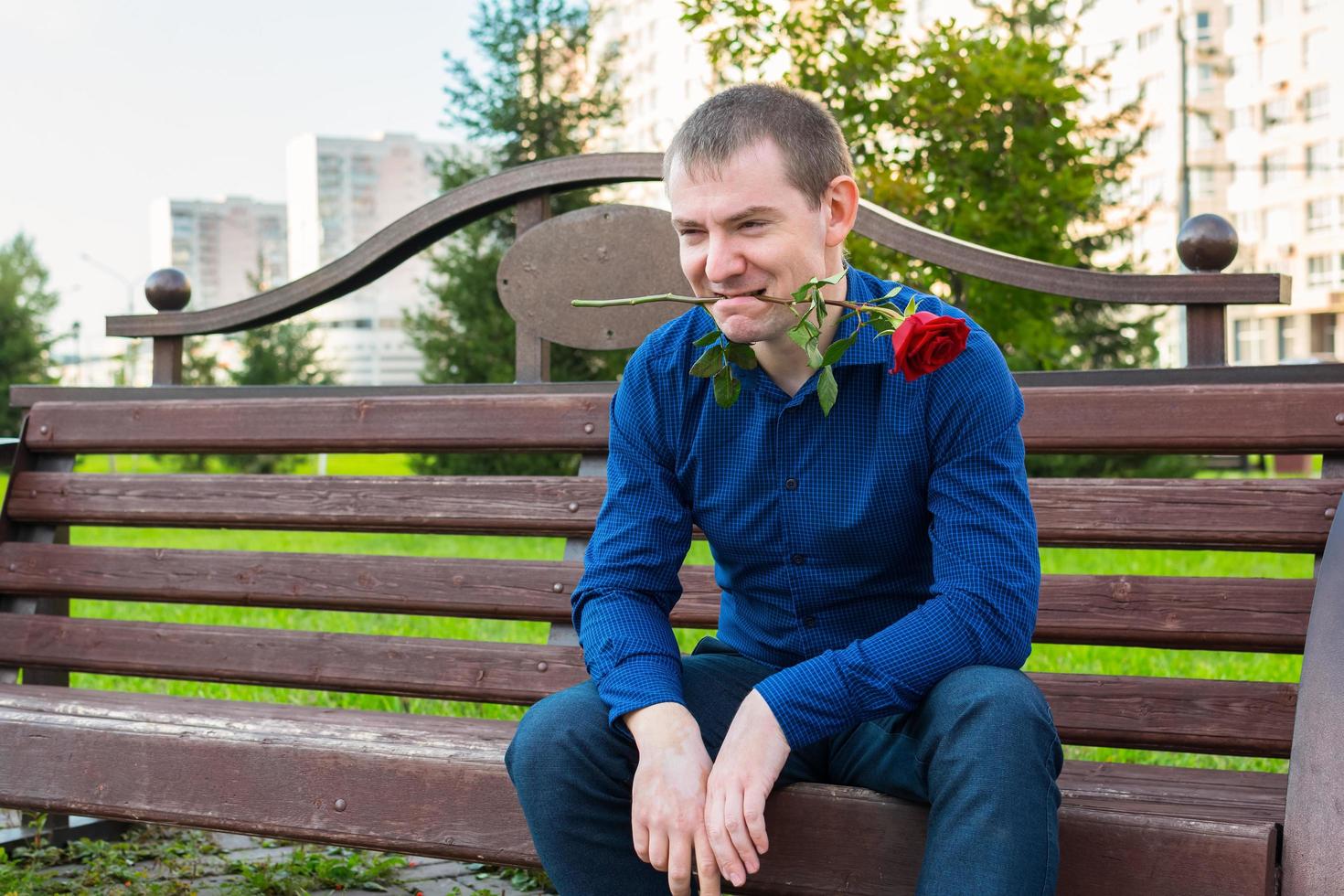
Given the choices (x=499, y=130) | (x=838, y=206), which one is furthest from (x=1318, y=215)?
(x=838, y=206)

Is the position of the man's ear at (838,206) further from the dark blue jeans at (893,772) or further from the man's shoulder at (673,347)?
the dark blue jeans at (893,772)

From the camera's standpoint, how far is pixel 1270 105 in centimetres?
5444

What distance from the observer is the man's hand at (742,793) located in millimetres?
1932

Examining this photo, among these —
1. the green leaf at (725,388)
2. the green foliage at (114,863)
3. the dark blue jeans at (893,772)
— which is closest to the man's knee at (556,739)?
the dark blue jeans at (893,772)

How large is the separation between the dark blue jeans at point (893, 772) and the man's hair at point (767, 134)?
784 millimetres

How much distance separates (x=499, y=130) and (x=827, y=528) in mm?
17692

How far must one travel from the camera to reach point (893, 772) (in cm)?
207

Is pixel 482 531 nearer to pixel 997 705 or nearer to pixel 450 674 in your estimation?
pixel 450 674

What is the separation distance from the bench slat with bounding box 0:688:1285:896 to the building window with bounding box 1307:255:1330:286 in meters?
53.6

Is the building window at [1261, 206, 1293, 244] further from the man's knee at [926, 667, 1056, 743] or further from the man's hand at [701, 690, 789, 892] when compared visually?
the man's hand at [701, 690, 789, 892]

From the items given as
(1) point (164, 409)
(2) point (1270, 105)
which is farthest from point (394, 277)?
(1) point (164, 409)

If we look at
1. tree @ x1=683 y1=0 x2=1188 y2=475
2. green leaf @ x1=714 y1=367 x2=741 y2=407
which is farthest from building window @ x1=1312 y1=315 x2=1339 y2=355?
green leaf @ x1=714 y1=367 x2=741 y2=407

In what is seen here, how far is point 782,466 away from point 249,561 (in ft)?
5.59

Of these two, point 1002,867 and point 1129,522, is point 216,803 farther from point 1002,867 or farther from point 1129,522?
point 1129,522
